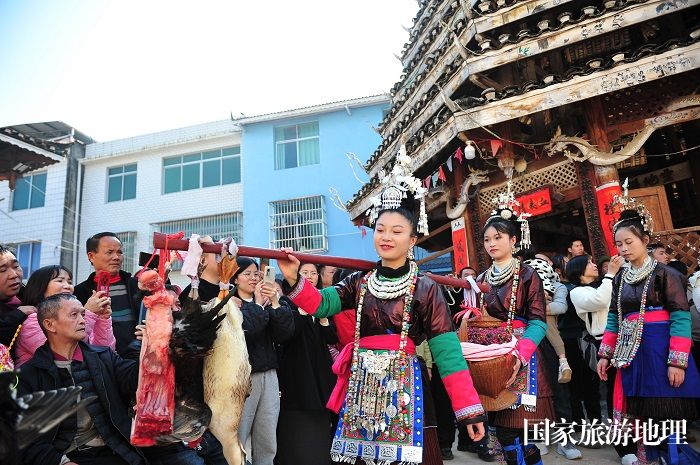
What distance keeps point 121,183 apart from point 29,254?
14.0 ft

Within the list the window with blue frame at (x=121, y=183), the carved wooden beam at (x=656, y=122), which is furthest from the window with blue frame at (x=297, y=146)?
the carved wooden beam at (x=656, y=122)

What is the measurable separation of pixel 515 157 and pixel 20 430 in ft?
26.3

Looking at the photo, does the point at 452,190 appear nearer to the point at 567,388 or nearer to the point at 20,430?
the point at 567,388

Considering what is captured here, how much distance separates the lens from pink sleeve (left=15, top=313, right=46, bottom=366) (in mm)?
2959

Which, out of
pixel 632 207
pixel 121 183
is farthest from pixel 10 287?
pixel 121 183

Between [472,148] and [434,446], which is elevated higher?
[472,148]

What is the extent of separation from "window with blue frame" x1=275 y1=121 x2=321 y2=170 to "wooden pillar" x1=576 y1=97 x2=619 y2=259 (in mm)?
11135

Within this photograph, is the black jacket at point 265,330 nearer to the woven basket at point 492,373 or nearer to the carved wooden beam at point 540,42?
the woven basket at point 492,373

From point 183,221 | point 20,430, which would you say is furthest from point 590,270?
point 183,221

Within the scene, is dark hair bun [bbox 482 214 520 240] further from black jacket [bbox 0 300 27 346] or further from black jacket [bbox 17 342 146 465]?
black jacket [bbox 0 300 27 346]

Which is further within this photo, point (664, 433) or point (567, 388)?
point (567, 388)

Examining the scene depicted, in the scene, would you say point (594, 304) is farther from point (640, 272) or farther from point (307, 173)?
point (307, 173)

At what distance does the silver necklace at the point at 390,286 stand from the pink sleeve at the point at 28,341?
6.74 ft

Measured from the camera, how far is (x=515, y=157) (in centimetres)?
830
